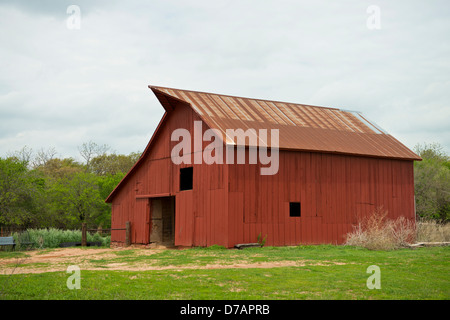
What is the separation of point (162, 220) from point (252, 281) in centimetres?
1520

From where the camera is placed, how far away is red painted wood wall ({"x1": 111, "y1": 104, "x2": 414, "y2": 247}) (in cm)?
1983

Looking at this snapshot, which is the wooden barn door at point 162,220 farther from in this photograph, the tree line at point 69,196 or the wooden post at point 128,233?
the tree line at point 69,196

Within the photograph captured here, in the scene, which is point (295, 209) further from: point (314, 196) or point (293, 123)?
point (293, 123)

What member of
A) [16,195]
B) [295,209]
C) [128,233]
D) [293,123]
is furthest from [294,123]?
[16,195]

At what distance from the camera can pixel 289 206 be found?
21.1 metres

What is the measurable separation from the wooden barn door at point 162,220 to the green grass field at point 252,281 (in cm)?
952

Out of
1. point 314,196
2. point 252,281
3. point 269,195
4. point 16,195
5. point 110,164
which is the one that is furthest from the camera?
point 110,164

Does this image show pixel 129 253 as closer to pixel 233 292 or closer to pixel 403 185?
pixel 233 292

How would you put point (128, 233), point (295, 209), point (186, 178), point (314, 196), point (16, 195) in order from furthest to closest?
point (16, 195), point (128, 233), point (186, 178), point (314, 196), point (295, 209)

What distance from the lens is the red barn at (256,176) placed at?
20000 mm

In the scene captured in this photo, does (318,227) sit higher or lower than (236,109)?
lower

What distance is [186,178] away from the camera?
920 inches

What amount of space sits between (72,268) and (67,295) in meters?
4.59
